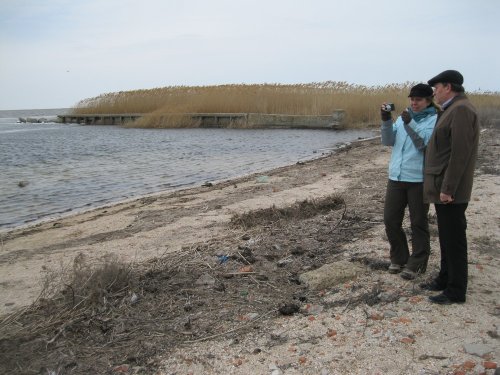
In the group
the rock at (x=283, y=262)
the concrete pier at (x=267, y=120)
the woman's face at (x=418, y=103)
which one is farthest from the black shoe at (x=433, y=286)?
the concrete pier at (x=267, y=120)

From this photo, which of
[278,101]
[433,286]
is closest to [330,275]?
[433,286]

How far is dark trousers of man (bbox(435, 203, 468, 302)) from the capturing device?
3516mm

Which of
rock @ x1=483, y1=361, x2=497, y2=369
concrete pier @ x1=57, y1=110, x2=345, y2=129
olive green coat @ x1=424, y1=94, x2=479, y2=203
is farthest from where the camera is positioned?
concrete pier @ x1=57, y1=110, x2=345, y2=129

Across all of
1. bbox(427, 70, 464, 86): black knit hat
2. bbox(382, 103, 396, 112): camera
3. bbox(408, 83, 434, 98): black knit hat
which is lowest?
bbox(382, 103, 396, 112): camera

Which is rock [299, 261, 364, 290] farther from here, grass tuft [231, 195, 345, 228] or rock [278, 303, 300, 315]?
grass tuft [231, 195, 345, 228]

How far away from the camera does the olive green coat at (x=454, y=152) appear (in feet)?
11.0

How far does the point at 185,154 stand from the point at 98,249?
13.0 metres

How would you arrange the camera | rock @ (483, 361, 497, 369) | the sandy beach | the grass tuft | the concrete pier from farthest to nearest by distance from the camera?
the concrete pier
the grass tuft
the camera
the sandy beach
rock @ (483, 361, 497, 369)

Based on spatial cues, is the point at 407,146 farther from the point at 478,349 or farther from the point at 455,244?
the point at 478,349

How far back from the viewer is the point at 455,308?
3.51 metres

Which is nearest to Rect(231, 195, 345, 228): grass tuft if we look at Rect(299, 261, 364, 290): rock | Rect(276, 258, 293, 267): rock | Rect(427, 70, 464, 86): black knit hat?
Rect(276, 258, 293, 267): rock

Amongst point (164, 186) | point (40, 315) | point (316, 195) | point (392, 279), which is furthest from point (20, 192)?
point (392, 279)

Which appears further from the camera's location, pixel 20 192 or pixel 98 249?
pixel 20 192

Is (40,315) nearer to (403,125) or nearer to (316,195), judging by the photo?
(403,125)
